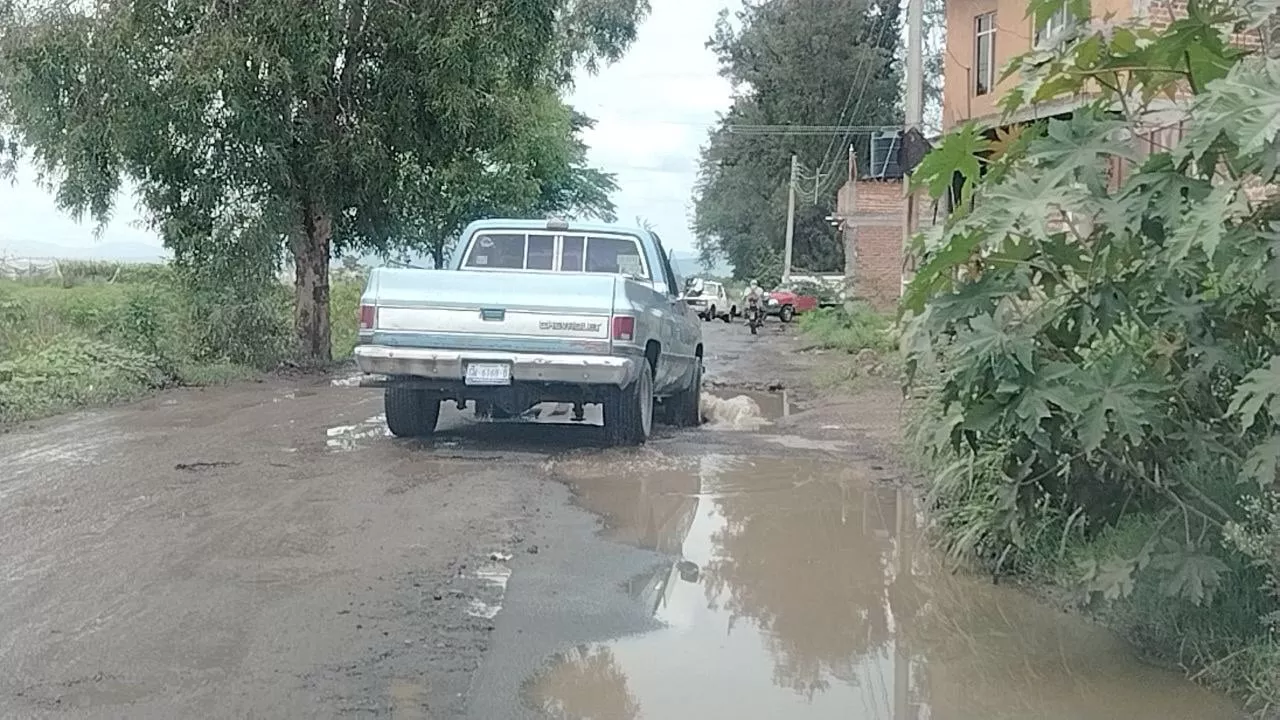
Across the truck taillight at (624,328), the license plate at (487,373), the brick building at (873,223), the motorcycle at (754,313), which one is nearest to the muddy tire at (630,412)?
the truck taillight at (624,328)

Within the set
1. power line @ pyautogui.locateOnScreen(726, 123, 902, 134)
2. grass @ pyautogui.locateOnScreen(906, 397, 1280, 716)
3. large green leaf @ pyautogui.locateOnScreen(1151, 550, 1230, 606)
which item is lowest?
grass @ pyautogui.locateOnScreen(906, 397, 1280, 716)

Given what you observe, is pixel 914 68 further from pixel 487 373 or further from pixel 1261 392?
pixel 1261 392

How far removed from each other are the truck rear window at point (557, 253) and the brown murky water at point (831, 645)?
4.00m

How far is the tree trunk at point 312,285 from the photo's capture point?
738 inches

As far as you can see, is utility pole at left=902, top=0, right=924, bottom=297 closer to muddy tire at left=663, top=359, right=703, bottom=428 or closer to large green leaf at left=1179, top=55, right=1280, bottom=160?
muddy tire at left=663, top=359, right=703, bottom=428

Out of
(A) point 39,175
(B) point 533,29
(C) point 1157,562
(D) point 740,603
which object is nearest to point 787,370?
(B) point 533,29

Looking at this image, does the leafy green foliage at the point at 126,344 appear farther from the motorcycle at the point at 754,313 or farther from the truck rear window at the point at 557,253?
the motorcycle at the point at 754,313

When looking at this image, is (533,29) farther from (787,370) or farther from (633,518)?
(633,518)

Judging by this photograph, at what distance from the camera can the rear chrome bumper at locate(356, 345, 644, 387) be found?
10234 millimetres

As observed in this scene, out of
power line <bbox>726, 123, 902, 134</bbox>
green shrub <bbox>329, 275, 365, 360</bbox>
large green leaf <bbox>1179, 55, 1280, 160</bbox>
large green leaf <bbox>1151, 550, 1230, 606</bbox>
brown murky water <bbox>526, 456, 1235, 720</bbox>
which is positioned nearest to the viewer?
large green leaf <bbox>1179, 55, 1280, 160</bbox>

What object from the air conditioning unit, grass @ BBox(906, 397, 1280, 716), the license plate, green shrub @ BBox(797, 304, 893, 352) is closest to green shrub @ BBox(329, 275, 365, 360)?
green shrub @ BBox(797, 304, 893, 352)

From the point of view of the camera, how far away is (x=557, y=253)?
12.1 meters

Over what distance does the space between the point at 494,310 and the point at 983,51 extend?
1628 centimetres

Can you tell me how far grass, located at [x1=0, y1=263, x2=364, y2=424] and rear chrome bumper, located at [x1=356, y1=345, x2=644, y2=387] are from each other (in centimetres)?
403
